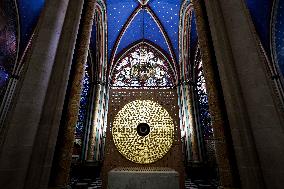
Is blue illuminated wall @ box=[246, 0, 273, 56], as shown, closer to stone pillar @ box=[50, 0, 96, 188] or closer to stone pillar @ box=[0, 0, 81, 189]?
stone pillar @ box=[50, 0, 96, 188]

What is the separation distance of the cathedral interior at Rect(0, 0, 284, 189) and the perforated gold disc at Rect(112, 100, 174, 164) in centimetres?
3

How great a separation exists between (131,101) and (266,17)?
22.5 ft

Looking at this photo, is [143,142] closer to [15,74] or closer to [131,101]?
[131,101]

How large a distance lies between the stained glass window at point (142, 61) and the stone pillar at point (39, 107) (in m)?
8.39

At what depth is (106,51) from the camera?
10688 millimetres

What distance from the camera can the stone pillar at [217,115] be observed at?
91.7 inches

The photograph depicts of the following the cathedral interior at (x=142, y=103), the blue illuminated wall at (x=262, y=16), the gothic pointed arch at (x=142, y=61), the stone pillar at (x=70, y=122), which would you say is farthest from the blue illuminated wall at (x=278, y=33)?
the stone pillar at (x=70, y=122)

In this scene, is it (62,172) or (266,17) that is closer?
(62,172)

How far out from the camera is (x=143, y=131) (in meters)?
5.21

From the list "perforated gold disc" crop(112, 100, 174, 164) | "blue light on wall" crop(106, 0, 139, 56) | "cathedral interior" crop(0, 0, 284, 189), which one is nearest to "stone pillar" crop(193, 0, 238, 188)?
"cathedral interior" crop(0, 0, 284, 189)

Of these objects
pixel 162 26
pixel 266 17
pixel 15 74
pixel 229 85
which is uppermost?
pixel 162 26

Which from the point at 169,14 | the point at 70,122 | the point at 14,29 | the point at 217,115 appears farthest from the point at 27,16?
the point at 217,115

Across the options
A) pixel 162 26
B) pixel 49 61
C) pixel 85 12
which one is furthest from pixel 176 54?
pixel 49 61

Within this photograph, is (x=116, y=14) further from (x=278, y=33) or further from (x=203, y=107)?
(x=278, y=33)
